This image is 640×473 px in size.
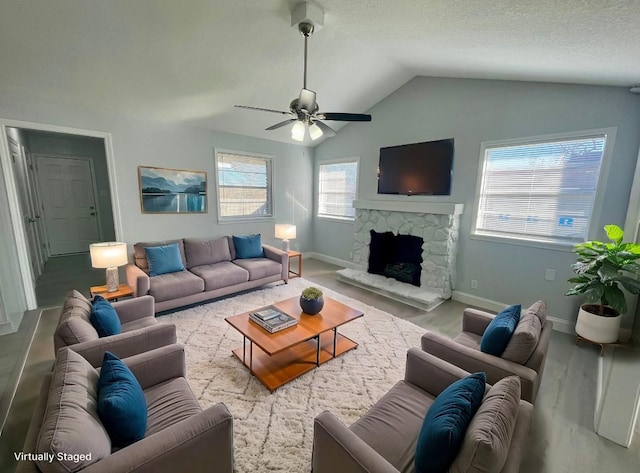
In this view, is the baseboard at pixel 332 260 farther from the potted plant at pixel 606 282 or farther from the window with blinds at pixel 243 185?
the potted plant at pixel 606 282

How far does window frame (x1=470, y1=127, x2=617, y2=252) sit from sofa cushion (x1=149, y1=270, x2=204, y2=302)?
3808 mm

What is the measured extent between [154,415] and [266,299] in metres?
2.47

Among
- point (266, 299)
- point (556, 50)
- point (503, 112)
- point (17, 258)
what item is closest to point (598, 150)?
point (503, 112)

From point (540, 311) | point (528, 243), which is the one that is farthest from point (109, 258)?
point (528, 243)

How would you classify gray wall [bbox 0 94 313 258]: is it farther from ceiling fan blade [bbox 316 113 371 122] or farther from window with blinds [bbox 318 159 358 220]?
ceiling fan blade [bbox 316 113 371 122]

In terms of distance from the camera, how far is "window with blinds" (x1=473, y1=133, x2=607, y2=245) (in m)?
2.96

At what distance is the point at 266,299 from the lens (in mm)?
3906

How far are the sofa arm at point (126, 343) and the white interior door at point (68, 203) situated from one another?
5821mm

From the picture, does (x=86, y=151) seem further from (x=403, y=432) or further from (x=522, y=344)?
(x=522, y=344)

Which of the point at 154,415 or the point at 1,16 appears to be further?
the point at 1,16

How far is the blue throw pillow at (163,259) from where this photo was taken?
11.6 feet

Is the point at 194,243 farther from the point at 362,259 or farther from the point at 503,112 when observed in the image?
the point at 503,112

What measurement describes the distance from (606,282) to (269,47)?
13.3 feet

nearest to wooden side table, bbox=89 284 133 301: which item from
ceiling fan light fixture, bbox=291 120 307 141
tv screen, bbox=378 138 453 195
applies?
ceiling fan light fixture, bbox=291 120 307 141
